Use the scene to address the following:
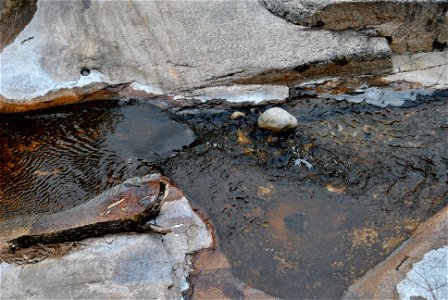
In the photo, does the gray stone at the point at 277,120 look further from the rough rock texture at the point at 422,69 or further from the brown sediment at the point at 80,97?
the rough rock texture at the point at 422,69

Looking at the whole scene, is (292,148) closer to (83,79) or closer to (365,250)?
(365,250)

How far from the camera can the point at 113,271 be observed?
13.4ft

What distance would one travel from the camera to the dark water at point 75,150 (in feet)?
16.2

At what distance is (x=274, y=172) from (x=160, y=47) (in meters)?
2.18

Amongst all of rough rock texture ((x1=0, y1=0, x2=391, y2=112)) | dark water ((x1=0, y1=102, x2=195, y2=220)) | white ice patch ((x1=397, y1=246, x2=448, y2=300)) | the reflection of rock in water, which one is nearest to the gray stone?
the reflection of rock in water

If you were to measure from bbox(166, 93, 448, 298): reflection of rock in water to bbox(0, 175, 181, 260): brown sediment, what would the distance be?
1.76 feet

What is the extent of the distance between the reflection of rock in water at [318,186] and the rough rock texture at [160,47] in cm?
60

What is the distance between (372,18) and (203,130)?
102 inches

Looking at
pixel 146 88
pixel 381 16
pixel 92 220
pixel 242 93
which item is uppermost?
pixel 381 16

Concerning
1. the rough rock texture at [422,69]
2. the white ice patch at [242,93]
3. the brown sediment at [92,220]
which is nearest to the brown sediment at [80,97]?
the white ice patch at [242,93]

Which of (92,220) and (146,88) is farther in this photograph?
(146,88)

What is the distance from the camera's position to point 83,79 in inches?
229

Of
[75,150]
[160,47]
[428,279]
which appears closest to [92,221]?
[75,150]

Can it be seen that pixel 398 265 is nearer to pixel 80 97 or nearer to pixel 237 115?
pixel 237 115
